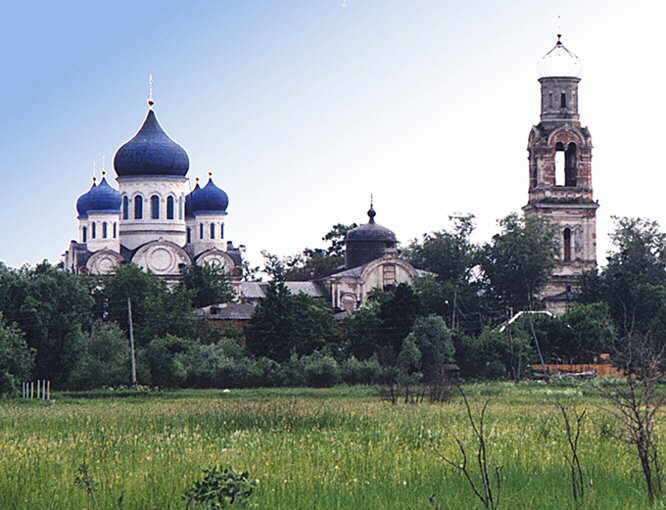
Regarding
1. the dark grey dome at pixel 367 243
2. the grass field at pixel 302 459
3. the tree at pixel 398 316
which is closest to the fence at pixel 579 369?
the tree at pixel 398 316

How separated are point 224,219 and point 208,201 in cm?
144

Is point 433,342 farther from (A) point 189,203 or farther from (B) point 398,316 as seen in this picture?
(A) point 189,203

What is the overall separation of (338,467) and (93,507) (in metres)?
3.70

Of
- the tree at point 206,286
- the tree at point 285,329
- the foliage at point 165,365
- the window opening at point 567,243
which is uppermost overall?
the window opening at point 567,243

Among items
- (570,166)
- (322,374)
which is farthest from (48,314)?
(570,166)

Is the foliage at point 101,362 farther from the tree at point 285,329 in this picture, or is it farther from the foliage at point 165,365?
the tree at point 285,329

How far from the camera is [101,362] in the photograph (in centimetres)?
5416

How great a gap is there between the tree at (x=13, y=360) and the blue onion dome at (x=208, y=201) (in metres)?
39.4

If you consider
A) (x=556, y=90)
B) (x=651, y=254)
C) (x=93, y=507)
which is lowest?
(x=93, y=507)

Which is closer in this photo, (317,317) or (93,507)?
(93,507)

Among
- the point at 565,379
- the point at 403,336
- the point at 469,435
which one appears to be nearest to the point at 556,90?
the point at 403,336

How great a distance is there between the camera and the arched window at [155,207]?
84275mm

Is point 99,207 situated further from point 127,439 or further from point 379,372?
point 127,439

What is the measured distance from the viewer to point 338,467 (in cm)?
1748
